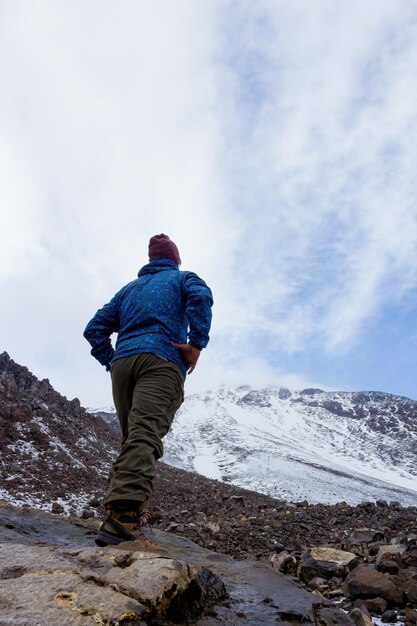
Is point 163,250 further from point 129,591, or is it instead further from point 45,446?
point 45,446

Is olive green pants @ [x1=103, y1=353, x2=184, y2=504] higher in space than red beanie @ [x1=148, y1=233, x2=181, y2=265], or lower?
lower

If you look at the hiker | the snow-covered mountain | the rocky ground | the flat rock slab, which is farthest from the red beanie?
the snow-covered mountain

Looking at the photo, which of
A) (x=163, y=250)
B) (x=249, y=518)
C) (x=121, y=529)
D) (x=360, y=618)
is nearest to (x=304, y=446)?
(x=249, y=518)

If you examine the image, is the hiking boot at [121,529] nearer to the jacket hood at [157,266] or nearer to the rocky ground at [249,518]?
the rocky ground at [249,518]

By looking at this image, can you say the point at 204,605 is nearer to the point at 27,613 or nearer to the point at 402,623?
the point at 27,613

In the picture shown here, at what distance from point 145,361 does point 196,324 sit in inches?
19.8

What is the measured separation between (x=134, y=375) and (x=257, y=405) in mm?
157713

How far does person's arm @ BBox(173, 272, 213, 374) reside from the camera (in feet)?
12.2

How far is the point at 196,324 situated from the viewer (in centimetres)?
370

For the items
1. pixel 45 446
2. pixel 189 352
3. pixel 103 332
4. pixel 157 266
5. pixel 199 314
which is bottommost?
pixel 45 446

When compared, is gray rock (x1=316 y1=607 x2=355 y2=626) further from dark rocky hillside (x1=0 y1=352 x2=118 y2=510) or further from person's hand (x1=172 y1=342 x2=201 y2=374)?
dark rocky hillside (x1=0 y1=352 x2=118 y2=510)

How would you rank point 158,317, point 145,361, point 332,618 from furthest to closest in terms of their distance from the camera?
1. point 158,317
2. point 145,361
3. point 332,618

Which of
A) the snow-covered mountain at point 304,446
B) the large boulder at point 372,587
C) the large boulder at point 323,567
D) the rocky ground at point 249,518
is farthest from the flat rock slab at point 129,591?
the snow-covered mountain at point 304,446

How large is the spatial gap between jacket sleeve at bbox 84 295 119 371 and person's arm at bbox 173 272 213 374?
98cm
